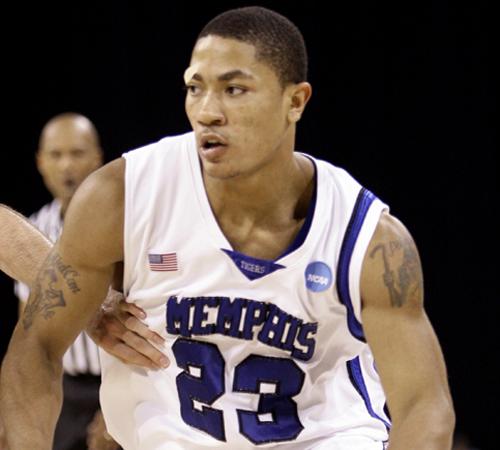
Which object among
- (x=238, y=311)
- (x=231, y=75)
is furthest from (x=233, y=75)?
(x=238, y=311)

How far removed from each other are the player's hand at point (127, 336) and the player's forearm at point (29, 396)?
10.2 inches

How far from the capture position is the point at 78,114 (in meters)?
7.28

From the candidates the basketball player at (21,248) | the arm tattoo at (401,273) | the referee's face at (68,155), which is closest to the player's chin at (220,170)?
the arm tattoo at (401,273)

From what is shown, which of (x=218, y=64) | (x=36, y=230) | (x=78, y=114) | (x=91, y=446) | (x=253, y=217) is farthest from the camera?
(x=78, y=114)

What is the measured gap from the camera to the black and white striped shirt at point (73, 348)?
6672mm

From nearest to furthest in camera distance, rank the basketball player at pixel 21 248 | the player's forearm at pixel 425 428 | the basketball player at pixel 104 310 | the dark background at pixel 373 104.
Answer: the player's forearm at pixel 425 428
the basketball player at pixel 104 310
the basketball player at pixel 21 248
the dark background at pixel 373 104

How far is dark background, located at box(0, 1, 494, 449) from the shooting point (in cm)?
739

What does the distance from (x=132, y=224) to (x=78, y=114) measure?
393 centimetres

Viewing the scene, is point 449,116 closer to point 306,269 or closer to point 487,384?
point 487,384

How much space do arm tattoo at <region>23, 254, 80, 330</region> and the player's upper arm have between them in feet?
2.80

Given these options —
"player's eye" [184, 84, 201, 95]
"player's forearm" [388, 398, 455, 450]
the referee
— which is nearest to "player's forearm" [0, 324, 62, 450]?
"player's eye" [184, 84, 201, 95]

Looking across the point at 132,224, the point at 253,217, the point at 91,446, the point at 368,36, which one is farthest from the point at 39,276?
the point at 368,36

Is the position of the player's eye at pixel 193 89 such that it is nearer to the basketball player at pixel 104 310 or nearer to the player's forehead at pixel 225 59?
the player's forehead at pixel 225 59

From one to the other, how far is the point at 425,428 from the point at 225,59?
1.18 metres
